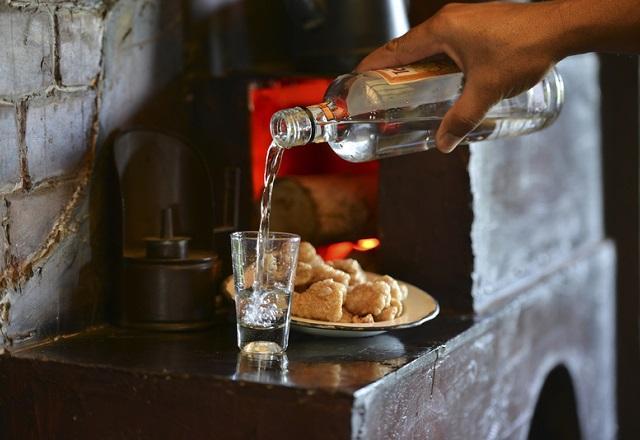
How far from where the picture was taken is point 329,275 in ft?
4.89

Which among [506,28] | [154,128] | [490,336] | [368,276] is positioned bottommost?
[490,336]

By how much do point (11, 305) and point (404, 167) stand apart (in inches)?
30.8

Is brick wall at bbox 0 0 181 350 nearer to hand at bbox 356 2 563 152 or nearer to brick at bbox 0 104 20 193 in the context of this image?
brick at bbox 0 104 20 193

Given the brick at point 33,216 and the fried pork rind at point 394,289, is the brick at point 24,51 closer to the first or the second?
the brick at point 33,216

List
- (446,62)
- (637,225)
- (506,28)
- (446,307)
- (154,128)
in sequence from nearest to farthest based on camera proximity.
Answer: (506,28) → (446,62) → (154,128) → (446,307) → (637,225)

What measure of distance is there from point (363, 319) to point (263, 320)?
0.60 feet

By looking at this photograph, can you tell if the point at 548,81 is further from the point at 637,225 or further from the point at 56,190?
the point at 637,225

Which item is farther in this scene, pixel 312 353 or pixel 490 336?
pixel 490 336

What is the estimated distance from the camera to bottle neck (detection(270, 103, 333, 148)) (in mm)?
1296

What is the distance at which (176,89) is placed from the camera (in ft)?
5.83

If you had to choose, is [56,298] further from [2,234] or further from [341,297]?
[341,297]

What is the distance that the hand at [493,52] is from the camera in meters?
1.32

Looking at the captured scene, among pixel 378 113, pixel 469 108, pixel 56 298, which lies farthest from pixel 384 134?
pixel 56 298

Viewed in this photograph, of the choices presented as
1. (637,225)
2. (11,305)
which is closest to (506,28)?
(11,305)
